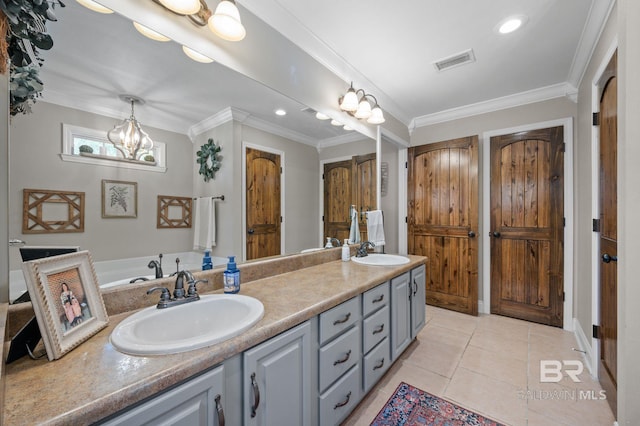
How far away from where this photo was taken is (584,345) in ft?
7.29

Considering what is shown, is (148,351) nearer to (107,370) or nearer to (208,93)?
(107,370)

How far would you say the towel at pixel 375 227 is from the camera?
2.70 metres

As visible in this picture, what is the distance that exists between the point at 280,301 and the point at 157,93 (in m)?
1.11

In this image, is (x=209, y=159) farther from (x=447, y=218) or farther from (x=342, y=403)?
(x=447, y=218)

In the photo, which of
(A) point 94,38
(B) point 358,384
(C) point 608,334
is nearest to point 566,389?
(C) point 608,334

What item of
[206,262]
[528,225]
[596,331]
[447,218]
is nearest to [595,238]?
[596,331]

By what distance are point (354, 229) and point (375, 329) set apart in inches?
41.6

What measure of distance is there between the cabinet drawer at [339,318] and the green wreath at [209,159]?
95 cm

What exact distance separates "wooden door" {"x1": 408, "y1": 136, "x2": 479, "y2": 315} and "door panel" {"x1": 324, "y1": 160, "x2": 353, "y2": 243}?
1.39 meters

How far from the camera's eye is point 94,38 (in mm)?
1019

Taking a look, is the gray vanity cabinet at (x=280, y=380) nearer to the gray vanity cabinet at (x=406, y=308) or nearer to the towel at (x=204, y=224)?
the towel at (x=204, y=224)

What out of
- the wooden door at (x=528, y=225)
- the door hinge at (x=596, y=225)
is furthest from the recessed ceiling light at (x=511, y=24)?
the door hinge at (x=596, y=225)

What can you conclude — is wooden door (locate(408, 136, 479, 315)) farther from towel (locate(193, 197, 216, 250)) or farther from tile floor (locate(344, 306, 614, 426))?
towel (locate(193, 197, 216, 250))

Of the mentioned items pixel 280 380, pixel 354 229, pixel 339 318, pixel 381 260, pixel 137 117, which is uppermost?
pixel 137 117
